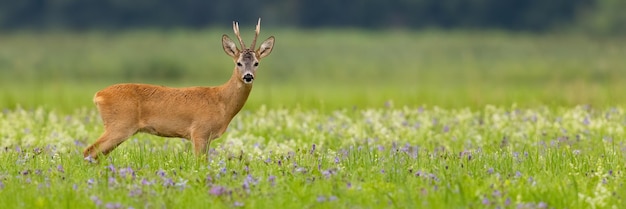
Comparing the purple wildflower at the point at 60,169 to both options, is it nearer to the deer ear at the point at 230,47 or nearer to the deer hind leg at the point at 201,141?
the deer hind leg at the point at 201,141

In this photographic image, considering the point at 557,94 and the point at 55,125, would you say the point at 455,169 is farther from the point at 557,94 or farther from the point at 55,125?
the point at 557,94

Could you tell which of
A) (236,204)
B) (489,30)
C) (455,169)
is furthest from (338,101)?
(489,30)

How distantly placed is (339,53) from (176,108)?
2755 cm

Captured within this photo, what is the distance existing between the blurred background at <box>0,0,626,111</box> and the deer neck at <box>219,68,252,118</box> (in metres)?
5.10

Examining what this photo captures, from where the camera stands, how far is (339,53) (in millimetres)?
38062

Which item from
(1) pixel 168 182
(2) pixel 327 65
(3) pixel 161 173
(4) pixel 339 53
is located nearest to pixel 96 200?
(1) pixel 168 182

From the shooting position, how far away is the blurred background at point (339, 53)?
21.2m

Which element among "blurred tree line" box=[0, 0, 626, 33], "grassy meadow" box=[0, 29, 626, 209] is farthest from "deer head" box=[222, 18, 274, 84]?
"blurred tree line" box=[0, 0, 626, 33]

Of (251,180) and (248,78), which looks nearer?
(251,180)

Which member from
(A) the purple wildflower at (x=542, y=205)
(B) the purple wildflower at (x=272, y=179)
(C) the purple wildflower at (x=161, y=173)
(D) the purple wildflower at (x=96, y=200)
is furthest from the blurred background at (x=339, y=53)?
(A) the purple wildflower at (x=542, y=205)

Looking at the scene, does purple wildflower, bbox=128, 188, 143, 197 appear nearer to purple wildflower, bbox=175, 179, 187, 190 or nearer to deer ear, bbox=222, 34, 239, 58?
purple wildflower, bbox=175, 179, 187, 190

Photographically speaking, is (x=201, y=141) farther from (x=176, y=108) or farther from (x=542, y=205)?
(x=542, y=205)

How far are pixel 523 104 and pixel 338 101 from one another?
11.1 feet

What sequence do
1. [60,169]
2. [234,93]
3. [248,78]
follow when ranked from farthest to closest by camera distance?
[234,93]
[248,78]
[60,169]
